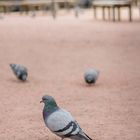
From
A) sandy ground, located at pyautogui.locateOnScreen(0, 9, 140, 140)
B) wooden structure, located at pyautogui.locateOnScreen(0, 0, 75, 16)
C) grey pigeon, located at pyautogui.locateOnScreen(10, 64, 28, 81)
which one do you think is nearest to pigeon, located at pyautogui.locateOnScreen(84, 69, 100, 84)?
sandy ground, located at pyautogui.locateOnScreen(0, 9, 140, 140)

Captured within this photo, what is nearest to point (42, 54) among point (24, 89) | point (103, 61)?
point (103, 61)

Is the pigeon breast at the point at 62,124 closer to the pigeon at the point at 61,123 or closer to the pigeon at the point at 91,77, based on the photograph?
the pigeon at the point at 61,123

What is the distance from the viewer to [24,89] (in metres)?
8.90

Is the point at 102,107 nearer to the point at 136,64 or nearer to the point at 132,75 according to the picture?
the point at 132,75

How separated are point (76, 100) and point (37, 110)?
34.4 inches

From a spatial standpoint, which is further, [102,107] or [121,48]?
[121,48]

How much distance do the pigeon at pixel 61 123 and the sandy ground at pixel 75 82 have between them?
0.61 metres

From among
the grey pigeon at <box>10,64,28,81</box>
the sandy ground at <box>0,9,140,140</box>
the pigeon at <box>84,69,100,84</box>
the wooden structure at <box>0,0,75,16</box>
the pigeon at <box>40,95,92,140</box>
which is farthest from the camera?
the wooden structure at <box>0,0,75,16</box>

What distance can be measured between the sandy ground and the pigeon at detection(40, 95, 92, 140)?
0.61m

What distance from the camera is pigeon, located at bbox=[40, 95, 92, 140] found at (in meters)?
4.81

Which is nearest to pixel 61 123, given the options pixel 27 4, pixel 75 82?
pixel 75 82

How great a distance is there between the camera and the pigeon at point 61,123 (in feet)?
15.8

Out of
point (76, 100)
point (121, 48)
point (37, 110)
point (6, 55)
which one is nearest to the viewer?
point (37, 110)

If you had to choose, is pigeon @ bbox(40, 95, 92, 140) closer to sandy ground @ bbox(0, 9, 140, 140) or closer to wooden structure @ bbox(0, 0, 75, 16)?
sandy ground @ bbox(0, 9, 140, 140)
